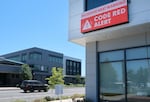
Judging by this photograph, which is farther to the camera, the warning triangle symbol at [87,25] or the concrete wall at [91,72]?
the concrete wall at [91,72]

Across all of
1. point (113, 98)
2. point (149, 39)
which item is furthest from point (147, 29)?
point (113, 98)

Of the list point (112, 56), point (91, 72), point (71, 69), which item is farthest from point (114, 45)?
point (71, 69)

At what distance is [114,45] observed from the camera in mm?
16375

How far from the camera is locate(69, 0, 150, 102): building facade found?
14000 millimetres

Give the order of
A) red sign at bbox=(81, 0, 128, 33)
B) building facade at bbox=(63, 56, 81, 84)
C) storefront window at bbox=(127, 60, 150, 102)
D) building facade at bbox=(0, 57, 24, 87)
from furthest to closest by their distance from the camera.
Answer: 1. building facade at bbox=(63, 56, 81, 84)
2. building facade at bbox=(0, 57, 24, 87)
3. storefront window at bbox=(127, 60, 150, 102)
4. red sign at bbox=(81, 0, 128, 33)

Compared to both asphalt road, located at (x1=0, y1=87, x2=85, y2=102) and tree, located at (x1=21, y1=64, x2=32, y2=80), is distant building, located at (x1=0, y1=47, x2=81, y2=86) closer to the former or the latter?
tree, located at (x1=21, y1=64, x2=32, y2=80)

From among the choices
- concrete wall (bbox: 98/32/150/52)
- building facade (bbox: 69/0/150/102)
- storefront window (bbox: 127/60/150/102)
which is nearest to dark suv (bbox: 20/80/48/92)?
building facade (bbox: 69/0/150/102)

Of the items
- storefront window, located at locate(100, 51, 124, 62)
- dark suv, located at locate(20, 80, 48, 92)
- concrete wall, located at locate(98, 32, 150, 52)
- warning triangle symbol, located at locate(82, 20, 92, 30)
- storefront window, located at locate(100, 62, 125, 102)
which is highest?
warning triangle symbol, located at locate(82, 20, 92, 30)

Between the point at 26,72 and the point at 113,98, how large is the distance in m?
46.1

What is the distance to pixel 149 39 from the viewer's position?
47.5 ft

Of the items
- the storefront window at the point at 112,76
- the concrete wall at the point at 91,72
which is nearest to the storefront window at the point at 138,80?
the storefront window at the point at 112,76

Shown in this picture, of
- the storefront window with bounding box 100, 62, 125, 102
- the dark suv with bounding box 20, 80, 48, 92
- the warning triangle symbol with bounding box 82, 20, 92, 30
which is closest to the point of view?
the storefront window with bounding box 100, 62, 125, 102

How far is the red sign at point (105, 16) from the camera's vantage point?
555 inches

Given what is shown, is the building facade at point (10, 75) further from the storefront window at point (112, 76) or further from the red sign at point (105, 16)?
the red sign at point (105, 16)
